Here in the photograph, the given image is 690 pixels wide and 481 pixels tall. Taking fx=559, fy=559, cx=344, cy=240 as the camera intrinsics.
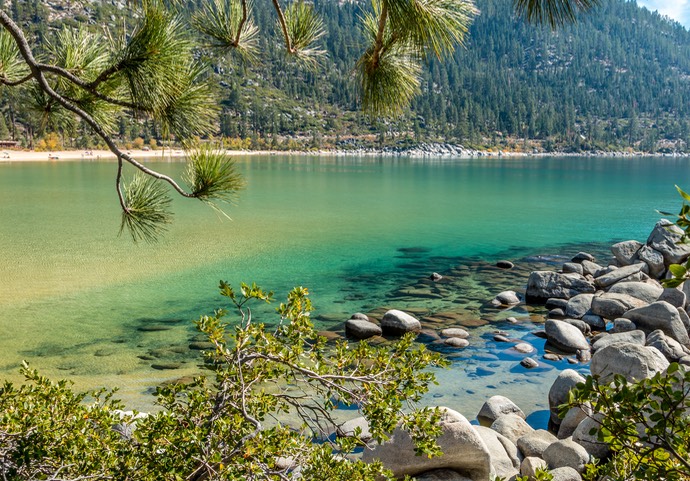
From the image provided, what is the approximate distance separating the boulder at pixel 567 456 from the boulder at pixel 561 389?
170 centimetres

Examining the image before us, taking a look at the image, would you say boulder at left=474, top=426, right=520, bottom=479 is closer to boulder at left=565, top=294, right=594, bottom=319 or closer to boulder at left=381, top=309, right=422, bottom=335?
boulder at left=381, top=309, right=422, bottom=335

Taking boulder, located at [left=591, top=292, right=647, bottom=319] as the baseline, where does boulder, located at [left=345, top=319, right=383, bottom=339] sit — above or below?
below

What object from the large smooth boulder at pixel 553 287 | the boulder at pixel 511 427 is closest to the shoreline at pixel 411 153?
the large smooth boulder at pixel 553 287

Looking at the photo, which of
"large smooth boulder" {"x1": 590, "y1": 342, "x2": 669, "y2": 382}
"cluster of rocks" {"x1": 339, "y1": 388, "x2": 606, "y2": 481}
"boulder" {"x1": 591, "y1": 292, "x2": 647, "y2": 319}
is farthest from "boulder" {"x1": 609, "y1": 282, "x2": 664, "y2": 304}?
"cluster of rocks" {"x1": 339, "y1": 388, "x2": 606, "y2": 481}

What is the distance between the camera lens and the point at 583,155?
18300 centimetres

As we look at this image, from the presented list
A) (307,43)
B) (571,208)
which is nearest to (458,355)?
(307,43)

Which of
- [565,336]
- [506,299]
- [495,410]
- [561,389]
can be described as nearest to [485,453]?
[495,410]

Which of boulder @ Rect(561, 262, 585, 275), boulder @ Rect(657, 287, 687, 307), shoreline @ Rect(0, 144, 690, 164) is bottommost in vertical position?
boulder @ Rect(561, 262, 585, 275)

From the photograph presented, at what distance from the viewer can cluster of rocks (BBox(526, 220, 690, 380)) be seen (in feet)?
25.1

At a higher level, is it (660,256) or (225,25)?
(225,25)

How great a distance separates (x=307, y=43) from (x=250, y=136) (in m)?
159

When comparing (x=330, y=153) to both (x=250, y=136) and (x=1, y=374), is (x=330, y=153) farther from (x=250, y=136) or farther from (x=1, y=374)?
(x=1, y=374)

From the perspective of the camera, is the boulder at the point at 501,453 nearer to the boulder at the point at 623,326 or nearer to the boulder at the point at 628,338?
the boulder at the point at 628,338

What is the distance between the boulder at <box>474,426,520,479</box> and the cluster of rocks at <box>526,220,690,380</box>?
158 centimetres
